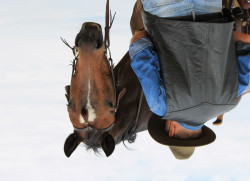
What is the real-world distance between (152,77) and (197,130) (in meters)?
0.71

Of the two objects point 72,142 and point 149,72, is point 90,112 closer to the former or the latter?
point 72,142

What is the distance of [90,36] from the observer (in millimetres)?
2305

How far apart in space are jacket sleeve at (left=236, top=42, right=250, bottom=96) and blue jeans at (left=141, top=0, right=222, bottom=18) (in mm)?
340

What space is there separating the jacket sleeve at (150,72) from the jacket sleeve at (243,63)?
21.3 inches

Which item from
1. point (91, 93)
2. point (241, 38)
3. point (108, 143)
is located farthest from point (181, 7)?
point (108, 143)

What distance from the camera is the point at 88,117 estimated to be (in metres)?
2.42

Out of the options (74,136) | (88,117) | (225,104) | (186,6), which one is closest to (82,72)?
(88,117)

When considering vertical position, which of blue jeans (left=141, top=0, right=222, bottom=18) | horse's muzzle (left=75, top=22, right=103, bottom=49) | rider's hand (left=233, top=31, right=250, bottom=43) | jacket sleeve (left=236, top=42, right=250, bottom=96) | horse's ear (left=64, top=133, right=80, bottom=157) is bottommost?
horse's ear (left=64, top=133, right=80, bottom=157)

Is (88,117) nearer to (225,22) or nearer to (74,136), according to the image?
(74,136)

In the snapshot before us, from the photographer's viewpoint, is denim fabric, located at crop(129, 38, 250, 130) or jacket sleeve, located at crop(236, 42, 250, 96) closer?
denim fabric, located at crop(129, 38, 250, 130)

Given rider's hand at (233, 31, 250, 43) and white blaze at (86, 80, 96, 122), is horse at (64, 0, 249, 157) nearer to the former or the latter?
white blaze at (86, 80, 96, 122)

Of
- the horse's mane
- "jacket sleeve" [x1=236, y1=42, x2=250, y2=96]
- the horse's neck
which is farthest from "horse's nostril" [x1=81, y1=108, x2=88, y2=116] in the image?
"jacket sleeve" [x1=236, y1=42, x2=250, y2=96]

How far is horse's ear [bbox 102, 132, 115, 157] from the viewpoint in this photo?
245 centimetres

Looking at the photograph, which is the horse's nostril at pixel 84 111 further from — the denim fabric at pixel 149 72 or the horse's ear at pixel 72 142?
the denim fabric at pixel 149 72
